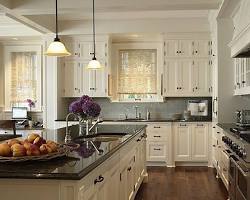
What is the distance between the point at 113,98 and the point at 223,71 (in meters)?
2.71

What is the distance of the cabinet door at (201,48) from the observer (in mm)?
7434

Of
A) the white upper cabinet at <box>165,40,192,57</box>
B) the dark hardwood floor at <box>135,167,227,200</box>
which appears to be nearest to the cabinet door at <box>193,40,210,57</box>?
the white upper cabinet at <box>165,40,192,57</box>

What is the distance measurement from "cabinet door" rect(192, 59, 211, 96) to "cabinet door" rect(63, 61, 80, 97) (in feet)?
A: 7.63

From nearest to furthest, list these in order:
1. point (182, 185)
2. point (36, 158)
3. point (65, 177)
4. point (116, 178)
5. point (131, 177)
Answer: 1. point (65, 177)
2. point (36, 158)
3. point (116, 178)
4. point (131, 177)
5. point (182, 185)

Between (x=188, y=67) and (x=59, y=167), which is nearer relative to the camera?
(x=59, y=167)

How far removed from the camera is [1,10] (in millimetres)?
5777

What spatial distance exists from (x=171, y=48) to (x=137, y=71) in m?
1.04

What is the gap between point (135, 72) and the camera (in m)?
8.21

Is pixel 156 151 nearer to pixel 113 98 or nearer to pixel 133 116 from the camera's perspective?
pixel 133 116

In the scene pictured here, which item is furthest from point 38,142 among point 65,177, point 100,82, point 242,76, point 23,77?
point 23,77

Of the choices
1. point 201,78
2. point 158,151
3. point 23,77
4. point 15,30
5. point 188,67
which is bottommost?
point 158,151

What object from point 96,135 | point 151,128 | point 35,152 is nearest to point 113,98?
point 151,128

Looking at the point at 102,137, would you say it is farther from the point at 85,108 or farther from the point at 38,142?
the point at 38,142

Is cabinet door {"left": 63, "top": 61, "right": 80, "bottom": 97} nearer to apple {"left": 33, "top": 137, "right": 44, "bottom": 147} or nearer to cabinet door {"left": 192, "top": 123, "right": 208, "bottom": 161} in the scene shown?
cabinet door {"left": 192, "top": 123, "right": 208, "bottom": 161}
